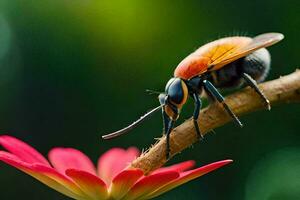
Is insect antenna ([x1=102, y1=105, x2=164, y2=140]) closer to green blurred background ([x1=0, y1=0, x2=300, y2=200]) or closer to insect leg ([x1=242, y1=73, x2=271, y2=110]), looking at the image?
insect leg ([x1=242, y1=73, x2=271, y2=110])

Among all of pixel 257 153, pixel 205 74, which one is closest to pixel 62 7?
pixel 257 153

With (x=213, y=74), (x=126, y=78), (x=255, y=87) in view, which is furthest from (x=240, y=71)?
(x=126, y=78)

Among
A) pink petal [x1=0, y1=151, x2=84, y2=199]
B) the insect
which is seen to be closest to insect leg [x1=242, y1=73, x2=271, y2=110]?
the insect

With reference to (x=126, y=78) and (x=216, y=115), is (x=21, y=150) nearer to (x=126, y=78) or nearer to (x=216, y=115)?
(x=216, y=115)

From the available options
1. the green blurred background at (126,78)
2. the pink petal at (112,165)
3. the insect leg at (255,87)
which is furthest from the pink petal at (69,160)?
the green blurred background at (126,78)

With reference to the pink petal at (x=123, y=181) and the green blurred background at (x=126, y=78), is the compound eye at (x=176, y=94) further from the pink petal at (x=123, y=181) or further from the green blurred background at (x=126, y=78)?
the green blurred background at (x=126, y=78)

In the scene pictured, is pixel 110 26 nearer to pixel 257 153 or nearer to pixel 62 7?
pixel 62 7
